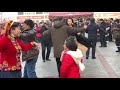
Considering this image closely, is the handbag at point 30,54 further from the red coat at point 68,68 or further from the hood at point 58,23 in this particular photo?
the red coat at point 68,68

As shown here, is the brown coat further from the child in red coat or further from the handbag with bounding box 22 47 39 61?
the child in red coat

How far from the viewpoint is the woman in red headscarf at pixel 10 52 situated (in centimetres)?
528

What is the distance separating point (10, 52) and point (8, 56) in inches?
2.9

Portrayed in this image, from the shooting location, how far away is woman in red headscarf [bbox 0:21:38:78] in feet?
17.3

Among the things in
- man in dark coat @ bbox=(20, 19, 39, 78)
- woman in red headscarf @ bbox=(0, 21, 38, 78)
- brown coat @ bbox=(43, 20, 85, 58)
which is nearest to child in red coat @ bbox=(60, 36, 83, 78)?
woman in red headscarf @ bbox=(0, 21, 38, 78)

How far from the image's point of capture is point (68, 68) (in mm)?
5133

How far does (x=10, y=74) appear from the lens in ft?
17.8

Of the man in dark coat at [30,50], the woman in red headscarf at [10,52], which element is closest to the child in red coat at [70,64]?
the woman in red headscarf at [10,52]

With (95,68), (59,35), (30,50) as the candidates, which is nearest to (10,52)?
(30,50)

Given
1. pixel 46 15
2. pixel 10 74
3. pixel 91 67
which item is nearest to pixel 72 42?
pixel 10 74

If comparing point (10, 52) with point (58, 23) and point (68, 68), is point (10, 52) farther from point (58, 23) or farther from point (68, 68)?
point (58, 23)
